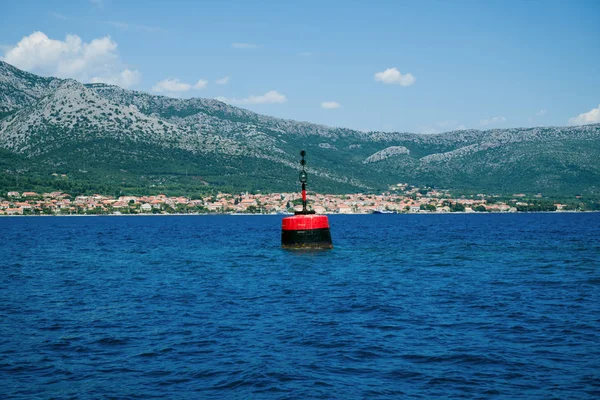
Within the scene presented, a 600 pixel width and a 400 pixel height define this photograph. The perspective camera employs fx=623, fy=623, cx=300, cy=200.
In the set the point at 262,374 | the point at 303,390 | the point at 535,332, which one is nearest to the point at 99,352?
the point at 262,374

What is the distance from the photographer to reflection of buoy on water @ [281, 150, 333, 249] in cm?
5359

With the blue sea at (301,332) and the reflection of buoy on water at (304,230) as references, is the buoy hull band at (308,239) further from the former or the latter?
the blue sea at (301,332)

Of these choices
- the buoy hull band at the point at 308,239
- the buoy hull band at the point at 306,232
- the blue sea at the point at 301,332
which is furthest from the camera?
the buoy hull band at the point at 308,239

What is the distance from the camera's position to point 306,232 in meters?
54.6

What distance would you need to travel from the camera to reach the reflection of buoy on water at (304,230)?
5359cm

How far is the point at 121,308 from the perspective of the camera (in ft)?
92.8

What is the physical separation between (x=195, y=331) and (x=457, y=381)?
1021cm

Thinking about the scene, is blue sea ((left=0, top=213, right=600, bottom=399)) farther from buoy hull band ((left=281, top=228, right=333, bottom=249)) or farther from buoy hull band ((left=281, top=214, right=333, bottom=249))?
buoy hull band ((left=281, top=228, right=333, bottom=249))

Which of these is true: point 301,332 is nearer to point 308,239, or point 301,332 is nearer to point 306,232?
point 306,232

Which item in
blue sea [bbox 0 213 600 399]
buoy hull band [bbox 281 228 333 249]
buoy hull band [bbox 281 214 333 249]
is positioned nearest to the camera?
blue sea [bbox 0 213 600 399]

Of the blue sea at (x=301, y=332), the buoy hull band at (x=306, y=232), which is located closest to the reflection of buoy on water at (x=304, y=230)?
the buoy hull band at (x=306, y=232)

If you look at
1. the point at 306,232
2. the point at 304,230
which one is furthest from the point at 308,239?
the point at 304,230

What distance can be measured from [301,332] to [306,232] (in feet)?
105

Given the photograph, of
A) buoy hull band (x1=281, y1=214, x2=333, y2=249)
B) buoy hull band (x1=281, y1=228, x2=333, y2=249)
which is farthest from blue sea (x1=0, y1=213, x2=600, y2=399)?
buoy hull band (x1=281, y1=228, x2=333, y2=249)
